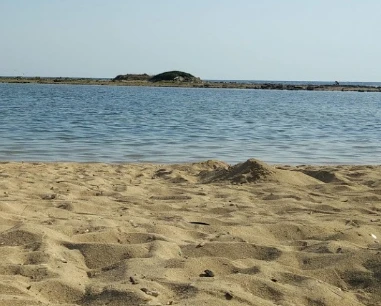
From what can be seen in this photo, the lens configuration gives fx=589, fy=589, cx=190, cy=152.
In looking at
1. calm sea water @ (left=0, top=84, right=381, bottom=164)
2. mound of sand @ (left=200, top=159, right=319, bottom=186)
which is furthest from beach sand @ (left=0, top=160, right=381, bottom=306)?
calm sea water @ (left=0, top=84, right=381, bottom=164)

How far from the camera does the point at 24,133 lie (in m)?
16.9

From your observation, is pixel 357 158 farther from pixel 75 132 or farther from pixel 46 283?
pixel 46 283

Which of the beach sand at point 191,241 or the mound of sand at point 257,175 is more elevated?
the beach sand at point 191,241

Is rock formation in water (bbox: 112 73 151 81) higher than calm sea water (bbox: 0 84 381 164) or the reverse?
the reverse

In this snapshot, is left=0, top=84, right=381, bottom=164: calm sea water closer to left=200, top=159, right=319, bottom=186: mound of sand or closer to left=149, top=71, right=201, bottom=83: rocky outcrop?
left=200, top=159, right=319, bottom=186: mound of sand

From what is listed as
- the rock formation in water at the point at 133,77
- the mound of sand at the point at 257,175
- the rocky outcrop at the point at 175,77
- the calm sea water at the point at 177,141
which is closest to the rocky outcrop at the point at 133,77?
the rock formation in water at the point at 133,77

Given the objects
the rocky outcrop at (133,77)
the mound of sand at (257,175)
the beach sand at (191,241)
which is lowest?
the rocky outcrop at (133,77)

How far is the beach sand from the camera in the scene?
3691mm

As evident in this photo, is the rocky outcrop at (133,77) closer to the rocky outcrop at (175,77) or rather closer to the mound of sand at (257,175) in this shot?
the rocky outcrop at (175,77)

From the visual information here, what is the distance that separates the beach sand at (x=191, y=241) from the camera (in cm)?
369

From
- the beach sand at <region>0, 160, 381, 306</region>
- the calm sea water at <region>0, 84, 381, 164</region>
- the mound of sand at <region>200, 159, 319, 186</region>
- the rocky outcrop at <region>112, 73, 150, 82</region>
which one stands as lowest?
the rocky outcrop at <region>112, 73, 150, 82</region>

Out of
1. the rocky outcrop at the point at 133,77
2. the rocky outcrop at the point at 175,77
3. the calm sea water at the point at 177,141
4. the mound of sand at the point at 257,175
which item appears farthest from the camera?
the rocky outcrop at the point at 133,77

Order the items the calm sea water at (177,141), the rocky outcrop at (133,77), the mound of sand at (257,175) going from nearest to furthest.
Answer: the mound of sand at (257,175)
the calm sea water at (177,141)
the rocky outcrop at (133,77)

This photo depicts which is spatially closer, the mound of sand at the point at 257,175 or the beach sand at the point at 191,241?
the beach sand at the point at 191,241
